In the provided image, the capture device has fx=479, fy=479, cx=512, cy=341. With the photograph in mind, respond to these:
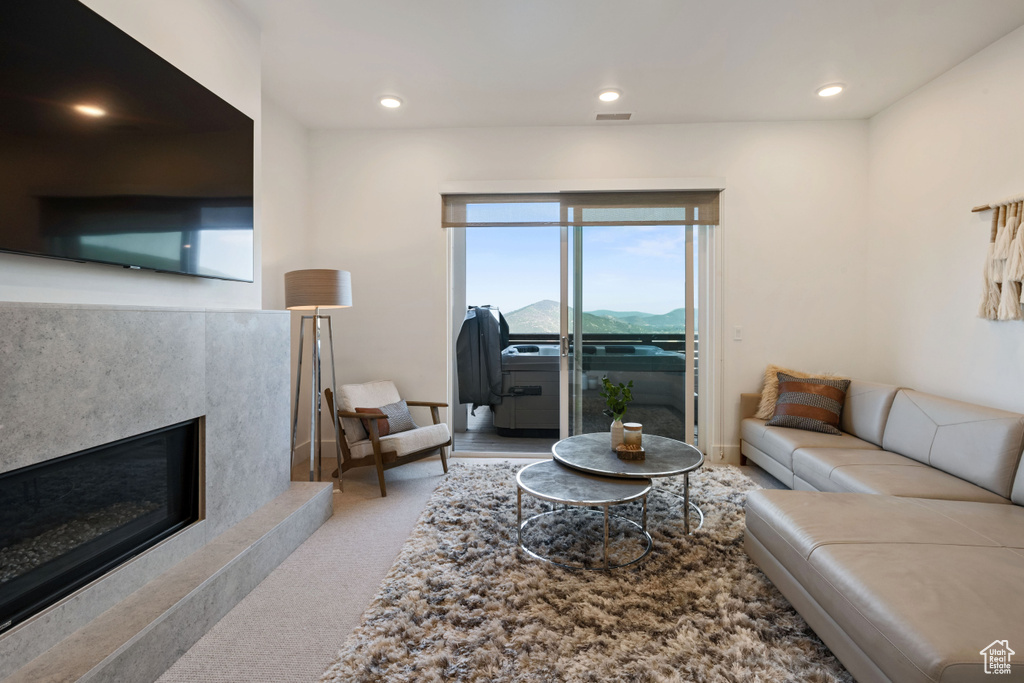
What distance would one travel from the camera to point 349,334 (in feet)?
13.2

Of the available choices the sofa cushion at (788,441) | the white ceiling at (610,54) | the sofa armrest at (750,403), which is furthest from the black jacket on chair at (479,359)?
the sofa cushion at (788,441)

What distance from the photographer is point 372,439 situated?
3.16m

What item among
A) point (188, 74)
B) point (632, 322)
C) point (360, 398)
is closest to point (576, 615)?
point (360, 398)

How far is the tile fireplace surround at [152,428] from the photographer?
1.33 m

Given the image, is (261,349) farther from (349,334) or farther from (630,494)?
(630,494)

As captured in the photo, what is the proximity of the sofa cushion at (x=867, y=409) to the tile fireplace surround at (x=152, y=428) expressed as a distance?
344 cm

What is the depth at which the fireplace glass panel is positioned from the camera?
4.48 feet

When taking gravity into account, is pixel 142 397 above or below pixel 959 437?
above

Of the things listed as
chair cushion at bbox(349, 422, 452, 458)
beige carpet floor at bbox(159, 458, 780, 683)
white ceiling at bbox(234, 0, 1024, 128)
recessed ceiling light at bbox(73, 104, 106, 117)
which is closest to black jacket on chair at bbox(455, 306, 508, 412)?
chair cushion at bbox(349, 422, 452, 458)

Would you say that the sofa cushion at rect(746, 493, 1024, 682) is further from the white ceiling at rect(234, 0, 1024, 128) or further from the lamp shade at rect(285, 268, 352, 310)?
the lamp shade at rect(285, 268, 352, 310)

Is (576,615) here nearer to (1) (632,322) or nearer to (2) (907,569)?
(2) (907,569)

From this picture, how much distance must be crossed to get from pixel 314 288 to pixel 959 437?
12.1 feet

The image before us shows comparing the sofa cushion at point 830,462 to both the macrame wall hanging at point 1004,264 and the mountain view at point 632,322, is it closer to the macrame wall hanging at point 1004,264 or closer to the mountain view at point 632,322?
the macrame wall hanging at point 1004,264

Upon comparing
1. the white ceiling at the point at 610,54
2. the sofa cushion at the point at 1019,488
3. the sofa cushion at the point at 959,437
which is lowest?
the sofa cushion at the point at 1019,488
